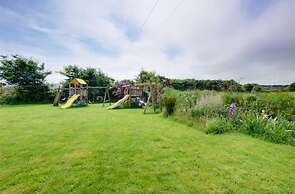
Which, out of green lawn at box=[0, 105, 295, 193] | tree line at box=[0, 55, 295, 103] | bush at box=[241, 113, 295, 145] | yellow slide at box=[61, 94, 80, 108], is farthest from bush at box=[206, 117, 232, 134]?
yellow slide at box=[61, 94, 80, 108]

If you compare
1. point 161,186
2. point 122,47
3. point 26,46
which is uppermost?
point 26,46

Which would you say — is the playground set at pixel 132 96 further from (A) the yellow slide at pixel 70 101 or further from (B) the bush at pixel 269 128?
(B) the bush at pixel 269 128

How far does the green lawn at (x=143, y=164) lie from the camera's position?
8.08 ft

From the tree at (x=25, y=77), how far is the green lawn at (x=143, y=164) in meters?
16.3

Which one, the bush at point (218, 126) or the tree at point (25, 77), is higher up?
the tree at point (25, 77)

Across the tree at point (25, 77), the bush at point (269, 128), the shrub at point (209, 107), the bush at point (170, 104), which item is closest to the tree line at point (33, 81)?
the tree at point (25, 77)

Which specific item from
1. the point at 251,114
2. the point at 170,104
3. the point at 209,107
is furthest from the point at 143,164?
the point at 170,104

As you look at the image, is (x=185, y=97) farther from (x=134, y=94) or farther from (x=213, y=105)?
(x=134, y=94)

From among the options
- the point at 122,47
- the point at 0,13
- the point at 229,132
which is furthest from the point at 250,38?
the point at 0,13

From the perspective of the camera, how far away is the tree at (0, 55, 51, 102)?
60.1ft

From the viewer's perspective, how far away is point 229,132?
18.9ft

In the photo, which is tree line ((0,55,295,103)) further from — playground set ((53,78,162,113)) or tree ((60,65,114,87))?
playground set ((53,78,162,113))

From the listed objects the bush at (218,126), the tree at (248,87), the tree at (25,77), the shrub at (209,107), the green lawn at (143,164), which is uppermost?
the tree at (25,77)

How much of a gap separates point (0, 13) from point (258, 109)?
13.3m
